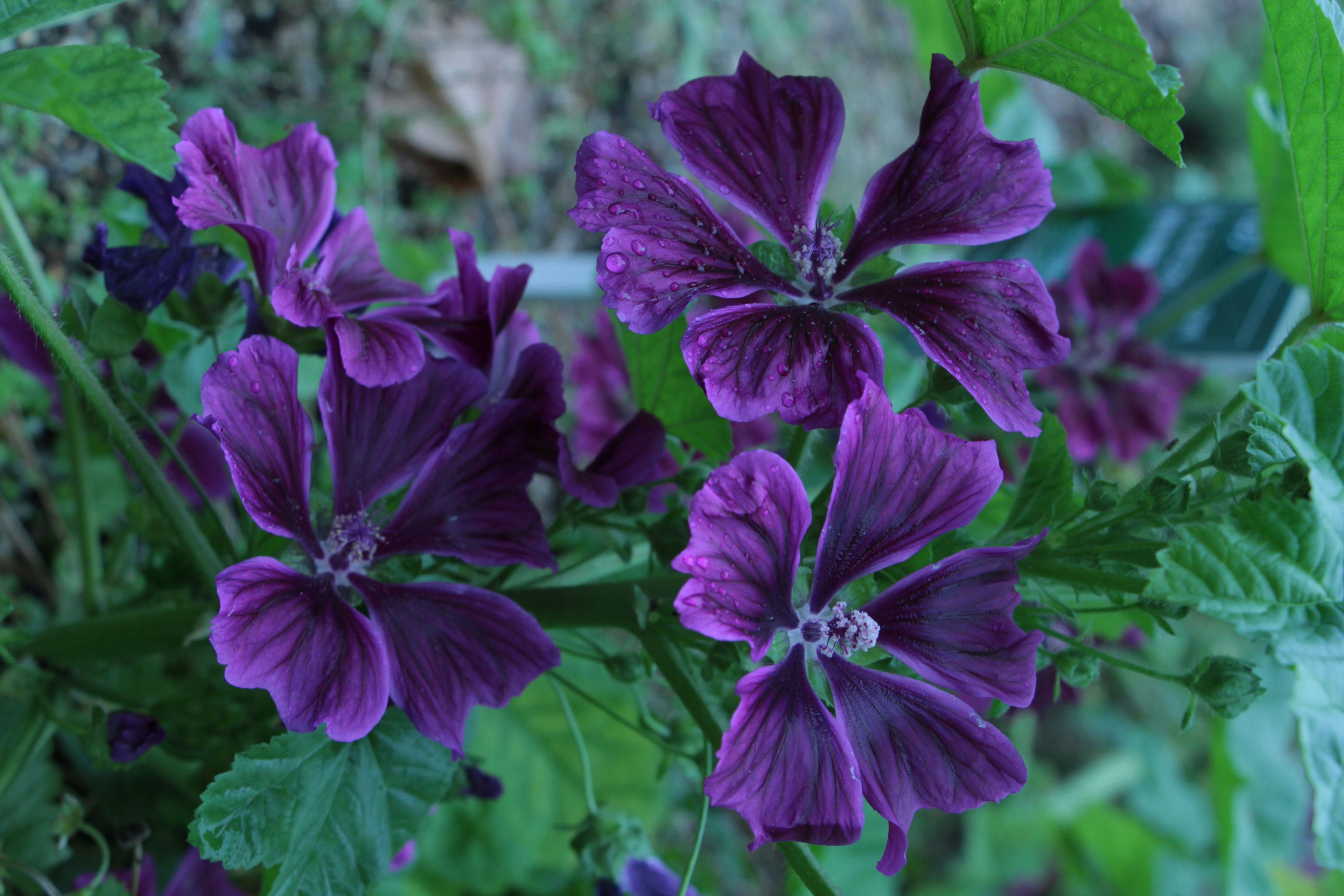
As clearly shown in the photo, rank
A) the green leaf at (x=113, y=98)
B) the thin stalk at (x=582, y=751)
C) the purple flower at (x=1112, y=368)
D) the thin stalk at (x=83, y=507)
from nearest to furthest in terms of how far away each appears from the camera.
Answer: the green leaf at (x=113, y=98) → the thin stalk at (x=582, y=751) → the thin stalk at (x=83, y=507) → the purple flower at (x=1112, y=368)

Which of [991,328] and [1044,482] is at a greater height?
[991,328]

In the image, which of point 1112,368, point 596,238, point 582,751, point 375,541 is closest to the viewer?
point 375,541

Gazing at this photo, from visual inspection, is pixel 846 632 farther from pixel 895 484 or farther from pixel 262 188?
pixel 262 188

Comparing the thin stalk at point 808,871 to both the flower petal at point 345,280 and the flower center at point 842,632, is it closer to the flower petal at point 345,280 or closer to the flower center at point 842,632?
the flower center at point 842,632

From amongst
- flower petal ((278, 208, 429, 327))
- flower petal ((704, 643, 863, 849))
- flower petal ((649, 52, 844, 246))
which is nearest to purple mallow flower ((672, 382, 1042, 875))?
flower petal ((704, 643, 863, 849))

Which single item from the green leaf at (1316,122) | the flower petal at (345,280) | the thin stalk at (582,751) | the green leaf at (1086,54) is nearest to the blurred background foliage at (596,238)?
the thin stalk at (582,751)

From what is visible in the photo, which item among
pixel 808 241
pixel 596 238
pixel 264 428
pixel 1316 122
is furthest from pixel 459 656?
pixel 596 238
